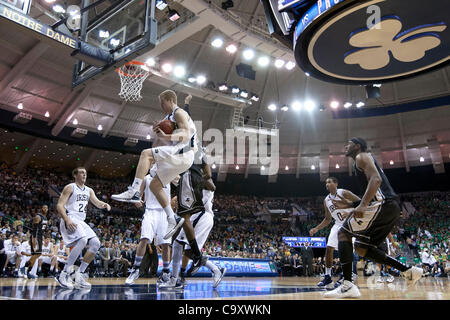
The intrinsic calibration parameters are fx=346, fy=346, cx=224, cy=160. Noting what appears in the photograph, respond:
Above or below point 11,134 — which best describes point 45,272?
below

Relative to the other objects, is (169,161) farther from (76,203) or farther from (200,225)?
(76,203)

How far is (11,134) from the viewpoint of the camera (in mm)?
22844

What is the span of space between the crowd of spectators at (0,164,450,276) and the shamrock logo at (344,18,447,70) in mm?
9930

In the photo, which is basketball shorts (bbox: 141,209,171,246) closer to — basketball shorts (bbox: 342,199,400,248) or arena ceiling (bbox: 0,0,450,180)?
basketball shorts (bbox: 342,199,400,248)

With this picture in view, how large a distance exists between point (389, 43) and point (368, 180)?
4.49m

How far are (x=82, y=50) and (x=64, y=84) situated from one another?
14029mm

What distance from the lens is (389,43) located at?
7.16 meters

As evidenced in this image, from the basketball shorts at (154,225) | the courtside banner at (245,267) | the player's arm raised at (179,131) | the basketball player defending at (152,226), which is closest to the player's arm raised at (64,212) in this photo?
the basketball player defending at (152,226)

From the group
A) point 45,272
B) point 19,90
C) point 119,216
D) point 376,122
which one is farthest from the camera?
point 376,122

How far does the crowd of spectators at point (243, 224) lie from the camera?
15922 millimetres

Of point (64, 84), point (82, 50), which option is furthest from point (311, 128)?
point (82, 50)

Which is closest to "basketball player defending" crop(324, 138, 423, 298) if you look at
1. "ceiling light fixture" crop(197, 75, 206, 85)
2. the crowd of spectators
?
the crowd of spectators

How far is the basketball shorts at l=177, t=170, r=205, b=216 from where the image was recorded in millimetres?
4312
